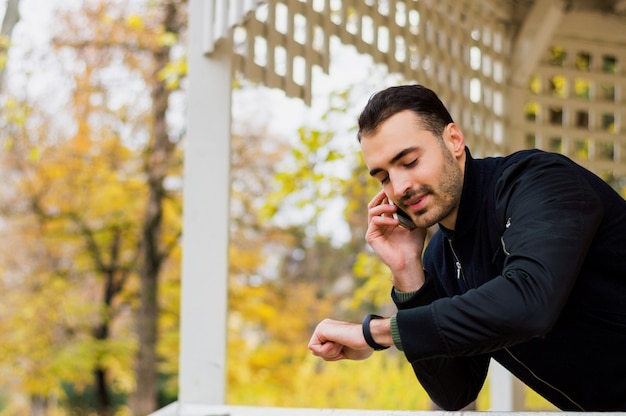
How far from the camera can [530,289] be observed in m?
1.39

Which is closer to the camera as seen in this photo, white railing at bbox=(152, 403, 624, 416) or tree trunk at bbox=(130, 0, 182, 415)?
white railing at bbox=(152, 403, 624, 416)

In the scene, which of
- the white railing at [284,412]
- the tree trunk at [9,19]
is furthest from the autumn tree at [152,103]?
the white railing at [284,412]

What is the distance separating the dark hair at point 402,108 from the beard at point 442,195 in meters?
0.07

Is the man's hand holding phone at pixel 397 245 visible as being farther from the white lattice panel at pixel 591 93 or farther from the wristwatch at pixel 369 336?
the white lattice panel at pixel 591 93

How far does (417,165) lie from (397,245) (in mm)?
312

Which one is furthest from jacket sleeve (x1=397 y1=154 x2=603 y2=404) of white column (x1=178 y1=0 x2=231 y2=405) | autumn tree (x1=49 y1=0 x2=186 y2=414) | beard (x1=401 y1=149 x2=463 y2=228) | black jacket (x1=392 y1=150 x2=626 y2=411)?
autumn tree (x1=49 y1=0 x2=186 y2=414)

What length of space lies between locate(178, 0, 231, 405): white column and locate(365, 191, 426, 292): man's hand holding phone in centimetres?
107

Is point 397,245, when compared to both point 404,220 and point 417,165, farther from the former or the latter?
point 417,165

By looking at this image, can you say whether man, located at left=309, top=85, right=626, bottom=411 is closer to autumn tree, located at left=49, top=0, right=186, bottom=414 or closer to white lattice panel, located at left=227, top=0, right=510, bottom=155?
white lattice panel, located at left=227, top=0, right=510, bottom=155

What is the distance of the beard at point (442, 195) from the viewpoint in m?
1.72

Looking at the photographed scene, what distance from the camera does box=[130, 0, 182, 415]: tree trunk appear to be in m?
10.1

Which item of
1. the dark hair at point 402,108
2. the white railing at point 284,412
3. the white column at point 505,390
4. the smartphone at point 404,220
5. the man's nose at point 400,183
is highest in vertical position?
the dark hair at point 402,108

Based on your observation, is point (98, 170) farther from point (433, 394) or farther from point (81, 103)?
point (433, 394)

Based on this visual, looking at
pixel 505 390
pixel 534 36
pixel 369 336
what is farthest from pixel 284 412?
pixel 534 36
